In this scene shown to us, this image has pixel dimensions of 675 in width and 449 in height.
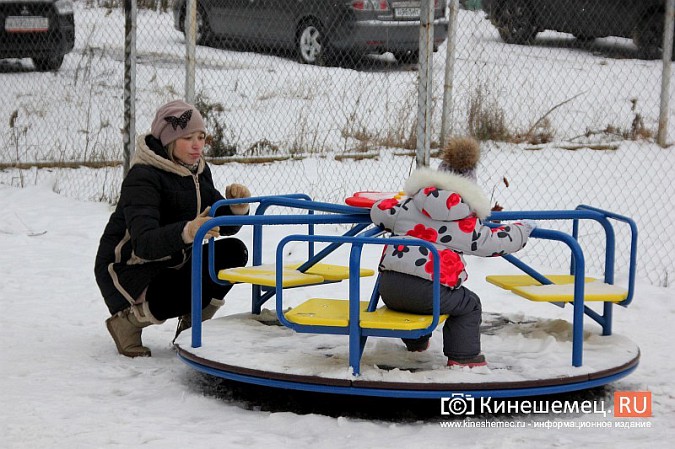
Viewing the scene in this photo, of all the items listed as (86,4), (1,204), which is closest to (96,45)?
(86,4)

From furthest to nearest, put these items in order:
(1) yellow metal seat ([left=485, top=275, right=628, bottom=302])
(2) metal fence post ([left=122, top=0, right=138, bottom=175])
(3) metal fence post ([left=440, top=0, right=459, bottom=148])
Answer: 1. (3) metal fence post ([left=440, top=0, right=459, bottom=148])
2. (2) metal fence post ([left=122, top=0, right=138, bottom=175])
3. (1) yellow metal seat ([left=485, top=275, right=628, bottom=302])

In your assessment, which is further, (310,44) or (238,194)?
(310,44)

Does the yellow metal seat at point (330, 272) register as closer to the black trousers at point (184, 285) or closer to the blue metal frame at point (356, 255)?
the blue metal frame at point (356, 255)

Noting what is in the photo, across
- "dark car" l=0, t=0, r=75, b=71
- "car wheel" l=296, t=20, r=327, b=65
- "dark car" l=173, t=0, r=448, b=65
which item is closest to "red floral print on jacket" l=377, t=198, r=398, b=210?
"dark car" l=173, t=0, r=448, b=65

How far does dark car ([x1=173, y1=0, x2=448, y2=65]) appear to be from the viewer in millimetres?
11078

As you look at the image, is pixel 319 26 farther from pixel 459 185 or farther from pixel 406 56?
pixel 459 185

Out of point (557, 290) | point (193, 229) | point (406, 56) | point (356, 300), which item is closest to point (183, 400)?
point (193, 229)

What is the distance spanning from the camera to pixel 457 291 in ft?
15.3

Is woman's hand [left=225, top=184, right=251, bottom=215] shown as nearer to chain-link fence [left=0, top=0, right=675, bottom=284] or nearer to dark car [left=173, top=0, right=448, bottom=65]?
chain-link fence [left=0, top=0, right=675, bottom=284]

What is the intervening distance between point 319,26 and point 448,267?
7.45 meters

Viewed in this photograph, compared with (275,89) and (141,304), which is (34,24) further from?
(141,304)

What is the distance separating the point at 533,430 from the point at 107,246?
7.37 ft

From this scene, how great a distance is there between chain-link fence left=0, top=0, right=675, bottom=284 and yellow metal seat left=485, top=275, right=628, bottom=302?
2.69 m

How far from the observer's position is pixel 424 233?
462 cm
